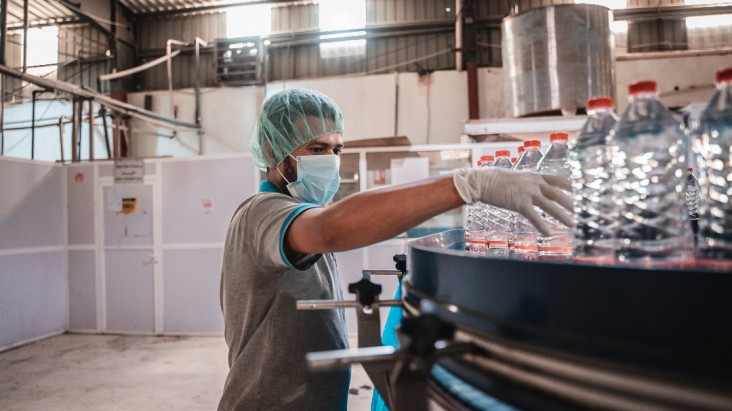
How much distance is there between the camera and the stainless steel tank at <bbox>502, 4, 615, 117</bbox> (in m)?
3.37

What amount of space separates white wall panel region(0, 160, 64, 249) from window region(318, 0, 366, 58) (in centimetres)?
424

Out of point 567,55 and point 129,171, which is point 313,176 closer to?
point 567,55

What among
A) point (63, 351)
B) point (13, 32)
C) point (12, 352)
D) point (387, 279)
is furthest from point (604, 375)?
point (13, 32)

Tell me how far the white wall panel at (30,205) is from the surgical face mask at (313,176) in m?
4.52

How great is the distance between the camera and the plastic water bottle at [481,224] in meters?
1.38

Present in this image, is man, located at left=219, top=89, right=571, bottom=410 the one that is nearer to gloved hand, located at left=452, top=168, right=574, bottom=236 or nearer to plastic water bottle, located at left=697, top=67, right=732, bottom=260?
gloved hand, located at left=452, top=168, right=574, bottom=236

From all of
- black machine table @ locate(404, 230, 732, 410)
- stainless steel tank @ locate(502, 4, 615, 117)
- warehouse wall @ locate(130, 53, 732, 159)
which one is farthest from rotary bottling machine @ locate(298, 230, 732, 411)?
warehouse wall @ locate(130, 53, 732, 159)

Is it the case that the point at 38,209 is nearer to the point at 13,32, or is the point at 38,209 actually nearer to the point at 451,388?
the point at 13,32

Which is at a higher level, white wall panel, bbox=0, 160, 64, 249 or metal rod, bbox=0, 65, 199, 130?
metal rod, bbox=0, 65, 199, 130

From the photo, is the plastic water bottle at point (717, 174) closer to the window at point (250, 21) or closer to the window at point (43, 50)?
the window at point (250, 21)

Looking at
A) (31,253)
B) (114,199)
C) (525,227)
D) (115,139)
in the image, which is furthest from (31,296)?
(525,227)

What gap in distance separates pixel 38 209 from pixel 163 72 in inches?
139

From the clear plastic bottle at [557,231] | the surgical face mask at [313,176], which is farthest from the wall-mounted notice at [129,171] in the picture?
the clear plastic bottle at [557,231]

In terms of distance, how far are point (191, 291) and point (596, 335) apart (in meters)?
4.74
